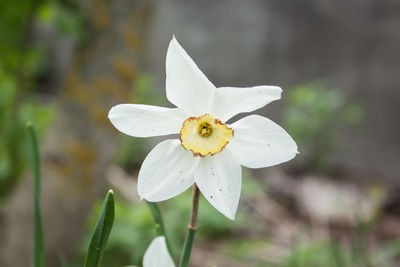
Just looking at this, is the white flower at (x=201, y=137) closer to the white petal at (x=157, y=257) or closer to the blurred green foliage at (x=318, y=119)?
the white petal at (x=157, y=257)

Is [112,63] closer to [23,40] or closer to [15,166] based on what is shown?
[23,40]

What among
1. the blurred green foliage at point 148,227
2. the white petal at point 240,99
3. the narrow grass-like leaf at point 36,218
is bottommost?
the blurred green foliage at point 148,227

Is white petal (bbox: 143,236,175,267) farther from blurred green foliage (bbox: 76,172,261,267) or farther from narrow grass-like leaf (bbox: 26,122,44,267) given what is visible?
blurred green foliage (bbox: 76,172,261,267)

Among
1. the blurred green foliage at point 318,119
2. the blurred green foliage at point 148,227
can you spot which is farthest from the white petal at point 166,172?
the blurred green foliage at point 318,119

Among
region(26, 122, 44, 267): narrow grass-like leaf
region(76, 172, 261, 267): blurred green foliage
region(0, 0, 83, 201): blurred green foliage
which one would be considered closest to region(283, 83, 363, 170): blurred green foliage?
region(76, 172, 261, 267): blurred green foliage

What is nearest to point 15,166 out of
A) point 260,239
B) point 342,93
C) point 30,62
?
point 30,62

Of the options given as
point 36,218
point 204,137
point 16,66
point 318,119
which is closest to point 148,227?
point 16,66
